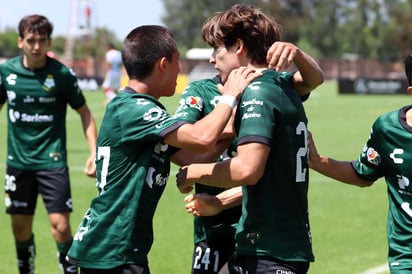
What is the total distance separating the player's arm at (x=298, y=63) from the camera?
14.8ft

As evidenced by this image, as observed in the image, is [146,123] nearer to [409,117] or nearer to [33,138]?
[409,117]

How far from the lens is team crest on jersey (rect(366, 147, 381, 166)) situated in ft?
17.6

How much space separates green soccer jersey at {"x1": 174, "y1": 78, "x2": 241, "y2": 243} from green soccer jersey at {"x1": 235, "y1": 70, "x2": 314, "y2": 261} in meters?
1.00

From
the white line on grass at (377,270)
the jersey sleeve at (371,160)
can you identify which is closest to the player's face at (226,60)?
the jersey sleeve at (371,160)

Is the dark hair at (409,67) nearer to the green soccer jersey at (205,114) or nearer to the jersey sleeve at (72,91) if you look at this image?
the green soccer jersey at (205,114)

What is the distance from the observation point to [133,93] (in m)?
4.80

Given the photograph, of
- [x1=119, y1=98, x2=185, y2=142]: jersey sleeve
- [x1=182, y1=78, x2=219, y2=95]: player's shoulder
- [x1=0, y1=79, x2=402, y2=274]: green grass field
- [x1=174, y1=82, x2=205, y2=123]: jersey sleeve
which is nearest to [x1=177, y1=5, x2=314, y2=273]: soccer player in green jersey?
[x1=119, y1=98, x2=185, y2=142]: jersey sleeve

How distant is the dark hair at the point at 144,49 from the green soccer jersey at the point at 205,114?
797mm

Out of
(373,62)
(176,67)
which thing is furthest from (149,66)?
(373,62)

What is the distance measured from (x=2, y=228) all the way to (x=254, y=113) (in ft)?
24.7

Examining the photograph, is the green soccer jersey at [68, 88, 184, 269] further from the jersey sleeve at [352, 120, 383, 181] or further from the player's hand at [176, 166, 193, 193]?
the jersey sleeve at [352, 120, 383, 181]

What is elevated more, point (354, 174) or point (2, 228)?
point (354, 174)

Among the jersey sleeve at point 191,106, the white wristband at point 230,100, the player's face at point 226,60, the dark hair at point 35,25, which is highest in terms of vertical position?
the player's face at point 226,60

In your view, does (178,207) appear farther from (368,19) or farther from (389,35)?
(368,19)
